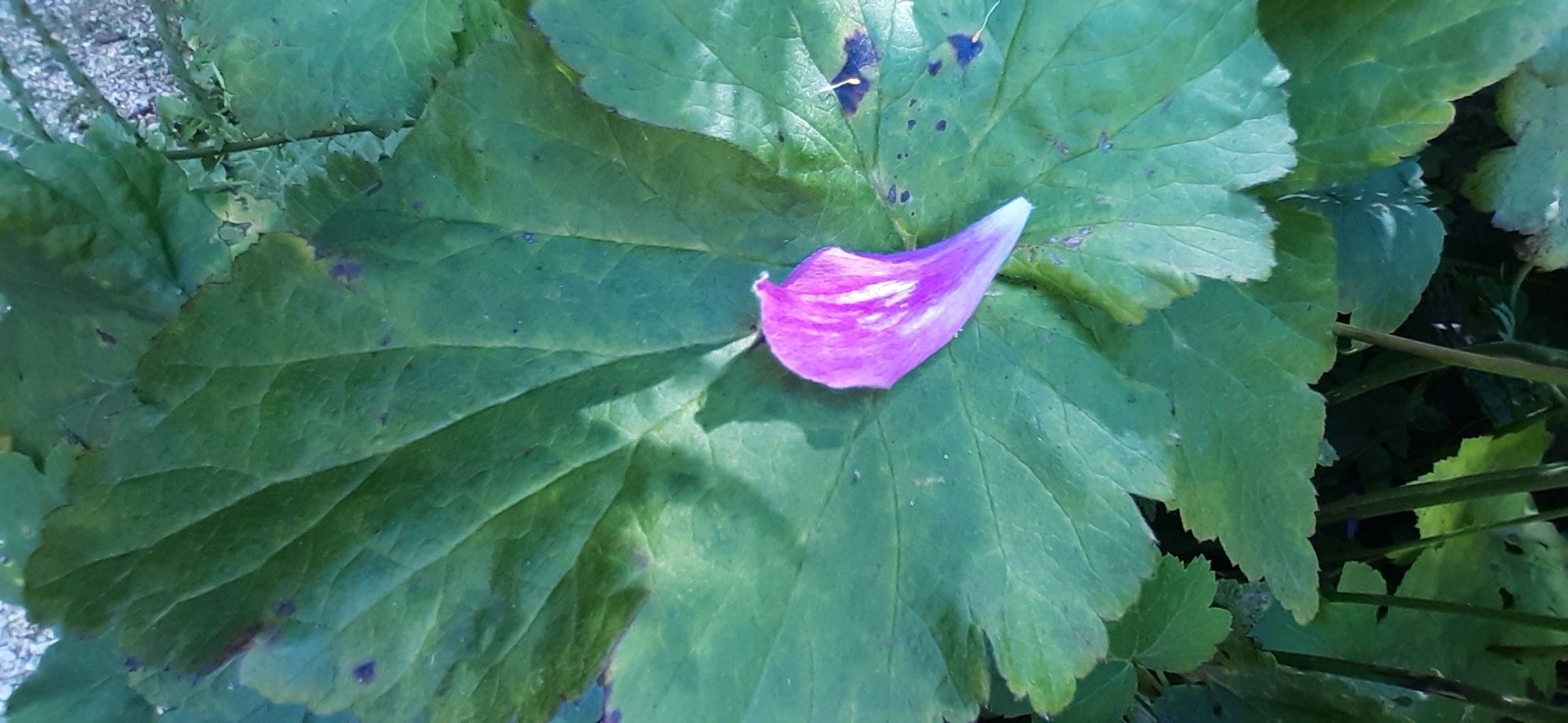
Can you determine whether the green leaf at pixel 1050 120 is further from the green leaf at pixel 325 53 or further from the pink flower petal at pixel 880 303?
the green leaf at pixel 325 53

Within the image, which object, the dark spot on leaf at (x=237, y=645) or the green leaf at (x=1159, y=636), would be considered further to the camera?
the green leaf at (x=1159, y=636)

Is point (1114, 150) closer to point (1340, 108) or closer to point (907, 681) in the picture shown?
point (1340, 108)

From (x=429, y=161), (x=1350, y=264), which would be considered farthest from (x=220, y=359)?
(x=1350, y=264)

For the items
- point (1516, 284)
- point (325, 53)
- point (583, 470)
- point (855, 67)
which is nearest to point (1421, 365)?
point (1516, 284)

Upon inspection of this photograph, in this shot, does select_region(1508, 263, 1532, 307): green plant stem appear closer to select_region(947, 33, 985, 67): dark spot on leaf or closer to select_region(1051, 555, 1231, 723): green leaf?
select_region(1051, 555, 1231, 723): green leaf

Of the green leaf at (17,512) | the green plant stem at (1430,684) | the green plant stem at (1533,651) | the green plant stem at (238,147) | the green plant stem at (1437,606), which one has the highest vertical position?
the green plant stem at (238,147)

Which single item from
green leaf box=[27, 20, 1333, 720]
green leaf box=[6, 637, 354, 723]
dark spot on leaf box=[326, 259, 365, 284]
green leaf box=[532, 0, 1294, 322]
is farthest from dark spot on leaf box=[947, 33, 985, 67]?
green leaf box=[6, 637, 354, 723]

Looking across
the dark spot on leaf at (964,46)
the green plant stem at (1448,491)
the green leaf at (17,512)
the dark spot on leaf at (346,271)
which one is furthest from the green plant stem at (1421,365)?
the green leaf at (17,512)
